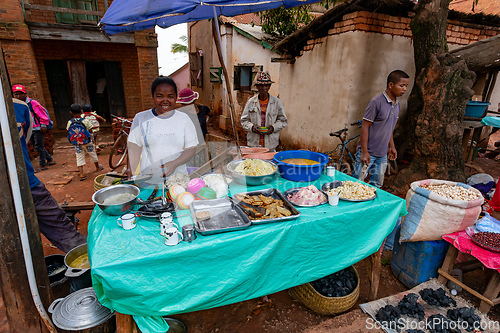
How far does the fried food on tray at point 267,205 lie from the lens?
211 cm

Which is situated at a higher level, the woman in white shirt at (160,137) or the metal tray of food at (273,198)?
the woman in white shirt at (160,137)

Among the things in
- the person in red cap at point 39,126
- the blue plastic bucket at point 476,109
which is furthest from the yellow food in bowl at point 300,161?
the person in red cap at point 39,126

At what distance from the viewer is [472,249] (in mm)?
2549

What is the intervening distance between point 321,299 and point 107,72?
12129 mm

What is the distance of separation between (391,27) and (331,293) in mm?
5418

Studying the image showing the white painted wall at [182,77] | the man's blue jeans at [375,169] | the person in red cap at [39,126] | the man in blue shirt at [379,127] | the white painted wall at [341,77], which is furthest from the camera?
the white painted wall at [182,77]

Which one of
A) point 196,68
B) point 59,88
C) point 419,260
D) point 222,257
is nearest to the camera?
point 222,257

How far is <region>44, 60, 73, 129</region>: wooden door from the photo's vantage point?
1052 centimetres

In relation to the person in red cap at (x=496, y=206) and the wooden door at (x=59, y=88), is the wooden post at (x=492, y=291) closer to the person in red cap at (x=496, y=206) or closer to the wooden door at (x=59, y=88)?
the person in red cap at (x=496, y=206)

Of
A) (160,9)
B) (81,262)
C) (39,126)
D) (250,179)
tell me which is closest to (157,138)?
(250,179)

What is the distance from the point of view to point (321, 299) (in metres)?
2.59

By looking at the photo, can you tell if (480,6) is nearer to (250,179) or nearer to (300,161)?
(300,161)

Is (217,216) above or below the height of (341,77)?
below

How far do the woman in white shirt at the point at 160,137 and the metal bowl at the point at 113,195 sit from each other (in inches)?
16.5
